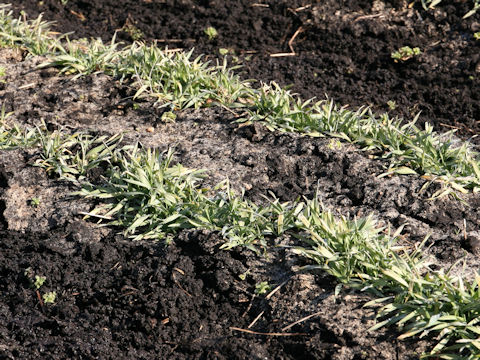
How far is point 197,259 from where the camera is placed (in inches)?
131

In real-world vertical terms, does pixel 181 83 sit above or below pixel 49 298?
above

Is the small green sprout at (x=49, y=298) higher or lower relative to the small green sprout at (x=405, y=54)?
lower

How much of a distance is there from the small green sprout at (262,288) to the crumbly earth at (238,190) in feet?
0.12

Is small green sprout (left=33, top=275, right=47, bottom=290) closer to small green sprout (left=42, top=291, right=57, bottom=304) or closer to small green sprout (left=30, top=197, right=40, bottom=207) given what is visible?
small green sprout (left=42, top=291, right=57, bottom=304)

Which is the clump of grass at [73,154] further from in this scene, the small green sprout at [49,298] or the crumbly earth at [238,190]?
the small green sprout at [49,298]

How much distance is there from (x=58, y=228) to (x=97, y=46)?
5.91 ft

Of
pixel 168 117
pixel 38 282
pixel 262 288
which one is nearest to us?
pixel 262 288

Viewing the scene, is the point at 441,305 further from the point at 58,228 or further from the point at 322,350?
the point at 58,228

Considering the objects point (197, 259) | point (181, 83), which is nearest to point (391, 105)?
Answer: point (181, 83)

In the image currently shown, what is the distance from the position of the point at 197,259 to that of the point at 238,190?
589 mm

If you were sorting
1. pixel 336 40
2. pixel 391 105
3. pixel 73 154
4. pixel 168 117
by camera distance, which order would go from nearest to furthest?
1. pixel 73 154
2. pixel 168 117
3. pixel 391 105
4. pixel 336 40

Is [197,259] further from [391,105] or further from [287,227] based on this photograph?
[391,105]

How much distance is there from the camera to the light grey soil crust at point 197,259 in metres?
2.95

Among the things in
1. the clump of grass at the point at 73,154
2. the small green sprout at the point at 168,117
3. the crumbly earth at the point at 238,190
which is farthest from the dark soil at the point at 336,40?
the clump of grass at the point at 73,154
